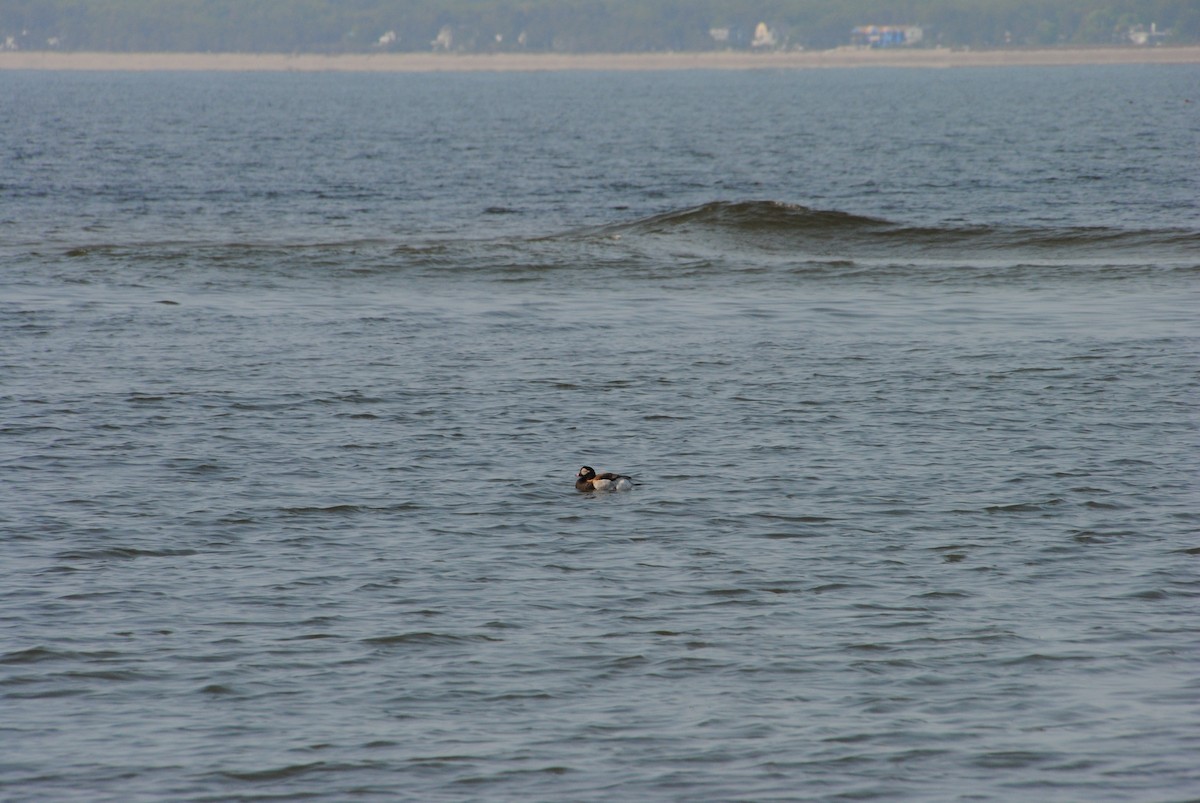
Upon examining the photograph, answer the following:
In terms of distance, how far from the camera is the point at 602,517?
50.0 feet

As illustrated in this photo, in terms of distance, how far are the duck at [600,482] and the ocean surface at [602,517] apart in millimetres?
165

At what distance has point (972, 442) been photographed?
60.1 ft

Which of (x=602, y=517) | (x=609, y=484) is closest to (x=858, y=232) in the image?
(x=609, y=484)

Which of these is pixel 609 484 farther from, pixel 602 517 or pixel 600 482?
pixel 602 517

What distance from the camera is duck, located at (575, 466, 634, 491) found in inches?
625

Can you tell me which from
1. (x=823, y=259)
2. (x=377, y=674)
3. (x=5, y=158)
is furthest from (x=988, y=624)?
(x=5, y=158)

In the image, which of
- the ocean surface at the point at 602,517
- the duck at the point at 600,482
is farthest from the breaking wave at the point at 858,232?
the duck at the point at 600,482

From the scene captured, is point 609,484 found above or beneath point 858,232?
beneath

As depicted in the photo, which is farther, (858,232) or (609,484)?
(858,232)

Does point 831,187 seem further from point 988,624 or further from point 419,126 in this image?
point 419,126

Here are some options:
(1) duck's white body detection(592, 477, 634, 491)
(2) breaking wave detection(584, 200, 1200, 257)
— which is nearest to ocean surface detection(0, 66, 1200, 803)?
(1) duck's white body detection(592, 477, 634, 491)

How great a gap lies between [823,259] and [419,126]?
65.8 m

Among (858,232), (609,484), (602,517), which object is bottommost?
(602,517)

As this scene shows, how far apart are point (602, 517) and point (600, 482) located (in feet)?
2.30
